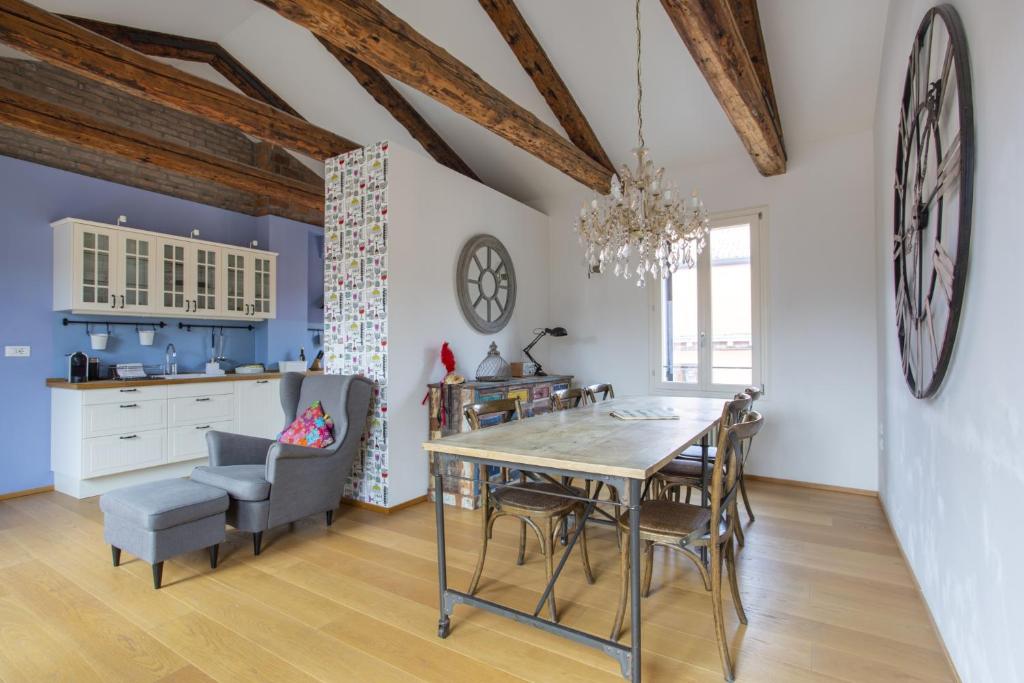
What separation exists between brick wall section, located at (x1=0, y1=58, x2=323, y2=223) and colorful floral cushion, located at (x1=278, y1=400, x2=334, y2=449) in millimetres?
3424

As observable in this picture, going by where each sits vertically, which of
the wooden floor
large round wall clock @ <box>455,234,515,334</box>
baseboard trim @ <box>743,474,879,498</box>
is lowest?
the wooden floor

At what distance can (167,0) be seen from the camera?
4086mm

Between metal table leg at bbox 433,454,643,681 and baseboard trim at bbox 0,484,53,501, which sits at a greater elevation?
metal table leg at bbox 433,454,643,681

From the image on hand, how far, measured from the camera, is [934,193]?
186 centimetres

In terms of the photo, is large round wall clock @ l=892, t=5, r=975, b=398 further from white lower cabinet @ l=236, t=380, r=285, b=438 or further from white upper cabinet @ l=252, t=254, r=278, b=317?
white upper cabinet @ l=252, t=254, r=278, b=317

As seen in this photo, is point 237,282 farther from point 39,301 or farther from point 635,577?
point 635,577

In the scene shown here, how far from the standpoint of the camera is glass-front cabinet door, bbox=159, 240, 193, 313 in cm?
488

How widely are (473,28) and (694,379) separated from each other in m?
3.61

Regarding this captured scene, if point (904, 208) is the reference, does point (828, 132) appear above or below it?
above

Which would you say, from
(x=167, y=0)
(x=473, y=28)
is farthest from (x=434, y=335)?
(x=167, y=0)

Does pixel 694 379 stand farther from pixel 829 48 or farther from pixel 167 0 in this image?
pixel 167 0

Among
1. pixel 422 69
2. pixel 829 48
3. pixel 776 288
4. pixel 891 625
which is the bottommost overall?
pixel 891 625

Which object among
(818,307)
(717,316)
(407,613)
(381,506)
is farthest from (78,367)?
(818,307)

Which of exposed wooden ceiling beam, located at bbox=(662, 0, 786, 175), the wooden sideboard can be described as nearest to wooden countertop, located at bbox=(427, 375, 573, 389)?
the wooden sideboard
